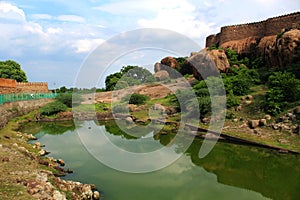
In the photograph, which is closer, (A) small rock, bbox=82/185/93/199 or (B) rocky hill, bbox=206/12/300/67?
(A) small rock, bbox=82/185/93/199

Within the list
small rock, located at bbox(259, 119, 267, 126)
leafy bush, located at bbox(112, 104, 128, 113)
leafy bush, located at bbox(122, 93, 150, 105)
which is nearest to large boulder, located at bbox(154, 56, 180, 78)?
leafy bush, located at bbox(122, 93, 150, 105)

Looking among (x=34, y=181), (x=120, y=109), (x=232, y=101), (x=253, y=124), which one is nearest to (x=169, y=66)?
(x=120, y=109)

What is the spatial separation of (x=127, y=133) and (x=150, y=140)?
16.5 ft

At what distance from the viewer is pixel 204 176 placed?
48.4ft

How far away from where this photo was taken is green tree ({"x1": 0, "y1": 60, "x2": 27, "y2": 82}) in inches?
2102

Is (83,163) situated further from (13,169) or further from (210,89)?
(210,89)

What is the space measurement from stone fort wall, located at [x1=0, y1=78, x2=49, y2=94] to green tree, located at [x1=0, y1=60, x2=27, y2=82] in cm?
819

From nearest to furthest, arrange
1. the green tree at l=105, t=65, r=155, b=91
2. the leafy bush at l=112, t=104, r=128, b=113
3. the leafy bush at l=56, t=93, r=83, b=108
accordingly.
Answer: the leafy bush at l=112, t=104, r=128, b=113 → the leafy bush at l=56, t=93, r=83, b=108 → the green tree at l=105, t=65, r=155, b=91

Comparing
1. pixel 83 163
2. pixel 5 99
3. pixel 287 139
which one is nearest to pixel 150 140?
pixel 83 163

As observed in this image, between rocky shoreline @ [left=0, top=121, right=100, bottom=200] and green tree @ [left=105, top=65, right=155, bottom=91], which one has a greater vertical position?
green tree @ [left=105, top=65, right=155, bottom=91]

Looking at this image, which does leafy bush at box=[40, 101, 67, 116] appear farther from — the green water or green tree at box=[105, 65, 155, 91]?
the green water

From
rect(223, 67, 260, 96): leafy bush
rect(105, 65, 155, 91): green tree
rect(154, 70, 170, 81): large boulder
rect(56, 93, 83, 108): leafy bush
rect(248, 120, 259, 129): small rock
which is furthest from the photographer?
rect(105, 65, 155, 91): green tree

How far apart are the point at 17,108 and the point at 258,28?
3279 cm

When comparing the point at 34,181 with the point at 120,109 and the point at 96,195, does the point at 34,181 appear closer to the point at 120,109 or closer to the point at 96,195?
the point at 96,195
